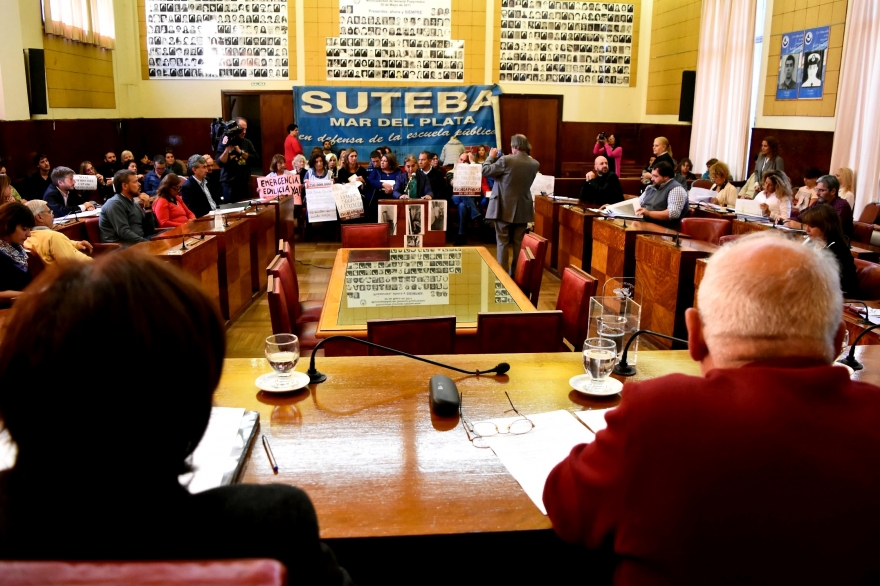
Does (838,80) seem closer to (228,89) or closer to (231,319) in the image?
(231,319)

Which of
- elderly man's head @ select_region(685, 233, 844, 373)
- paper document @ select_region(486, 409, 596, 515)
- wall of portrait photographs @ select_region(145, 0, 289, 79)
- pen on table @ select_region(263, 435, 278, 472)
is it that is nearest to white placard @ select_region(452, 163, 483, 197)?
wall of portrait photographs @ select_region(145, 0, 289, 79)

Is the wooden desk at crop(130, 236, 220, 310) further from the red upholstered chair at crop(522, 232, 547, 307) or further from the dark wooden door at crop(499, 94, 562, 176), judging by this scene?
the dark wooden door at crop(499, 94, 562, 176)

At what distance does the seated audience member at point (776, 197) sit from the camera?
636cm

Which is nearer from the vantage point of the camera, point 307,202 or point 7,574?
point 7,574

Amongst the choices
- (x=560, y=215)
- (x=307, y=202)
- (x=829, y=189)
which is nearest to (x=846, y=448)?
(x=829, y=189)

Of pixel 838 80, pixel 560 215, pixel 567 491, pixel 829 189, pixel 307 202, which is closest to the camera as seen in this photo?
pixel 567 491

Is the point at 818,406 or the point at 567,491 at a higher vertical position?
the point at 818,406

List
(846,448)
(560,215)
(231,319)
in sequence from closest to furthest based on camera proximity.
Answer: (846,448), (231,319), (560,215)

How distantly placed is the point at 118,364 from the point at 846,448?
99 cm

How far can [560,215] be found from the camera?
300 inches

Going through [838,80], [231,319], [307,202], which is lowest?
[231,319]

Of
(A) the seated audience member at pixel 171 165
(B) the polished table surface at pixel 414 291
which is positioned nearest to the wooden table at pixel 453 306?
(B) the polished table surface at pixel 414 291

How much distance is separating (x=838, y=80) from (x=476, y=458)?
8.46 metres

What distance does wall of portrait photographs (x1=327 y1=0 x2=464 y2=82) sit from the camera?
1193 cm
